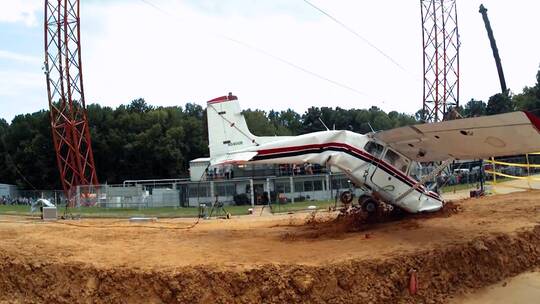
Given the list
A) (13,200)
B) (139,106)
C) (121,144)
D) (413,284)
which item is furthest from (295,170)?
(139,106)

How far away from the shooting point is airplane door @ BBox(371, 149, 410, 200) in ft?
60.3

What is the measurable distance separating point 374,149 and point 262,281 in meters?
8.74

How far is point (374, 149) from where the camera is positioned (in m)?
18.5

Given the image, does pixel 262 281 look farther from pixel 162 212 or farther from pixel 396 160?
pixel 162 212

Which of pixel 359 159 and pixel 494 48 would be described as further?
pixel 494 48

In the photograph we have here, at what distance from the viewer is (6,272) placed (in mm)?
13164

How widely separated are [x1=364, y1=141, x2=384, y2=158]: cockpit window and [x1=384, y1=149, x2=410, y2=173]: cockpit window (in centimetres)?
26

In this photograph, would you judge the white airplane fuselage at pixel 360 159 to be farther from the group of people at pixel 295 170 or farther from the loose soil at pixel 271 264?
the group of people at pixel 295 170

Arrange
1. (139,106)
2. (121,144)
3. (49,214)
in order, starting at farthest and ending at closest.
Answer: (139,106), (121,144), (49,214)

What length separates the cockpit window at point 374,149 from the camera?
18.5m

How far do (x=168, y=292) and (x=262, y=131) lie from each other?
10871cm

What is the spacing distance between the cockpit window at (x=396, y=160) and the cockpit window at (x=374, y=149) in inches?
10.2

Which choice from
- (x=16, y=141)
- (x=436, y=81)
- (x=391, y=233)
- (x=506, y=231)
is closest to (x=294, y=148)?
(x=391, y=233)

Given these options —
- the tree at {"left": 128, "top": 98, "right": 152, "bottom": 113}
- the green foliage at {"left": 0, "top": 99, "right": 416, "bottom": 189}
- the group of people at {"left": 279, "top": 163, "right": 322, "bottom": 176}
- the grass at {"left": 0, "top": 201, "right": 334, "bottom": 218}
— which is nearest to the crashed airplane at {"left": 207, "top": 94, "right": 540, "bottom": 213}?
the grass at {"left": 0, "top": 201, "right": 334, "bottom": 218}
